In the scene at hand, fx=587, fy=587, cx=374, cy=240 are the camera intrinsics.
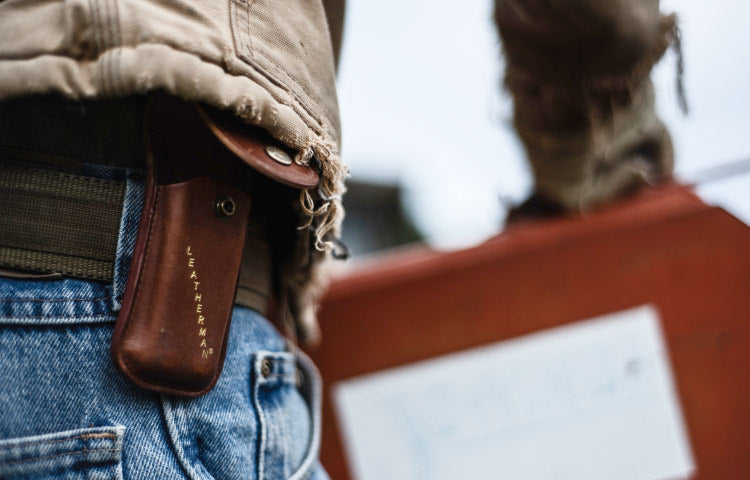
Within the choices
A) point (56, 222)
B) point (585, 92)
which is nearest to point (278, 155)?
point (56, 222)

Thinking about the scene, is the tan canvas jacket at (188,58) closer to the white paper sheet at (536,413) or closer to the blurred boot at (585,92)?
the blurred boot at (585,92)

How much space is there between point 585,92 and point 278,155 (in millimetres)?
488

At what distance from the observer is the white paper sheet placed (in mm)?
901

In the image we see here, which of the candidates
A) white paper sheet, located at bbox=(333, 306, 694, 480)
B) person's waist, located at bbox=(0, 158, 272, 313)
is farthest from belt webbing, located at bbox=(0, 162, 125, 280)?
white paper sheet, located at bbox=(333, 306, 694, 480)

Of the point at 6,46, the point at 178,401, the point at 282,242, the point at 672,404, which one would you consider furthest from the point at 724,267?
the point at 6,46

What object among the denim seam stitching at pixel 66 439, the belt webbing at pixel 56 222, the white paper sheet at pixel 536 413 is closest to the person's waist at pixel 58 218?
the belt webbing at pixel 56 222

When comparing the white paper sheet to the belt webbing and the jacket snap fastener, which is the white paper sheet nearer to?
the jacket snap fastener

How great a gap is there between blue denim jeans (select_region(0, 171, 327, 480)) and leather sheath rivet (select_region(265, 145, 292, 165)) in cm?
9

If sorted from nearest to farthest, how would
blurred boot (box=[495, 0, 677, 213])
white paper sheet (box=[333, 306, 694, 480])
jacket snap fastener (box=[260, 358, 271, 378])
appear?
jacket snap fastener (box=[260, 358, 271, 378])
blurred boot (box=[495, 0, 677, 213])
white paper sheet (box=[333, 306, 694, 480])

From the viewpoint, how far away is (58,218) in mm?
404

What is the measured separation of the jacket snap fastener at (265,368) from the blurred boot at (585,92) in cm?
47

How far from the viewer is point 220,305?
0.43m

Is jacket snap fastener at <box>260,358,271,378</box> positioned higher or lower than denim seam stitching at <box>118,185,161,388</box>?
lower

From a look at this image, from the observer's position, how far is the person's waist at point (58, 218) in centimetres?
40
